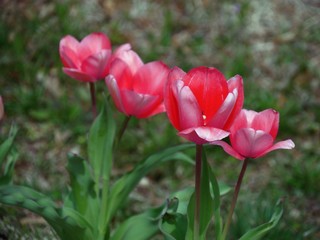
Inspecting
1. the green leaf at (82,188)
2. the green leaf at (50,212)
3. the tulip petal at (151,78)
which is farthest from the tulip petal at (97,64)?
the green leaf at (50,212)

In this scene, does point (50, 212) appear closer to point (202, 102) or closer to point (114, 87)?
point (114, 87)

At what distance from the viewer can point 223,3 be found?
421cm

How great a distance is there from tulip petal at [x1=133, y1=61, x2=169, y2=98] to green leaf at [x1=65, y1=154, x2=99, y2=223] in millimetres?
355

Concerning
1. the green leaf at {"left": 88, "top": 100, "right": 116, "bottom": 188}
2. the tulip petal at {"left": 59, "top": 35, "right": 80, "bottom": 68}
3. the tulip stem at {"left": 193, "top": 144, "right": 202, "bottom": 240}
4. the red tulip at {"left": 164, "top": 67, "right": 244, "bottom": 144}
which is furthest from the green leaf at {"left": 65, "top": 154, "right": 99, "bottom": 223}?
the red tulip at {"left": 164, "top": 67, "right": 244, "bottom": 144}

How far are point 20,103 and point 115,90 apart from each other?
1657 millimetres

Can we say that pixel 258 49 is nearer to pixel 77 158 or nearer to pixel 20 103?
pixel 20 103

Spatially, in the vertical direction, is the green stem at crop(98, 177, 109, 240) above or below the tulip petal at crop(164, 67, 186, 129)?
below

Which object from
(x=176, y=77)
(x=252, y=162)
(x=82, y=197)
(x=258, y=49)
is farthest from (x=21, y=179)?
(x=258, y=49)

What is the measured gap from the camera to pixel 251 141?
1474 mm

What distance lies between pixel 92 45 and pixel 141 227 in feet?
1.96

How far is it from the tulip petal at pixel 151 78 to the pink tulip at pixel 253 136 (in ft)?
0.90

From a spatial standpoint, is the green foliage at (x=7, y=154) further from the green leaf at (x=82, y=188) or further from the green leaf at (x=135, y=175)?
the green leaf at (x=135, y=175)

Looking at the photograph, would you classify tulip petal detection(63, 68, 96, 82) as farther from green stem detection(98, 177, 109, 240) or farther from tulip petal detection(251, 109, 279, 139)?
tulip petal detection(251, 109, 279, 139)

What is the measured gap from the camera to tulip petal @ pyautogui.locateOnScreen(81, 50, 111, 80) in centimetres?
175
